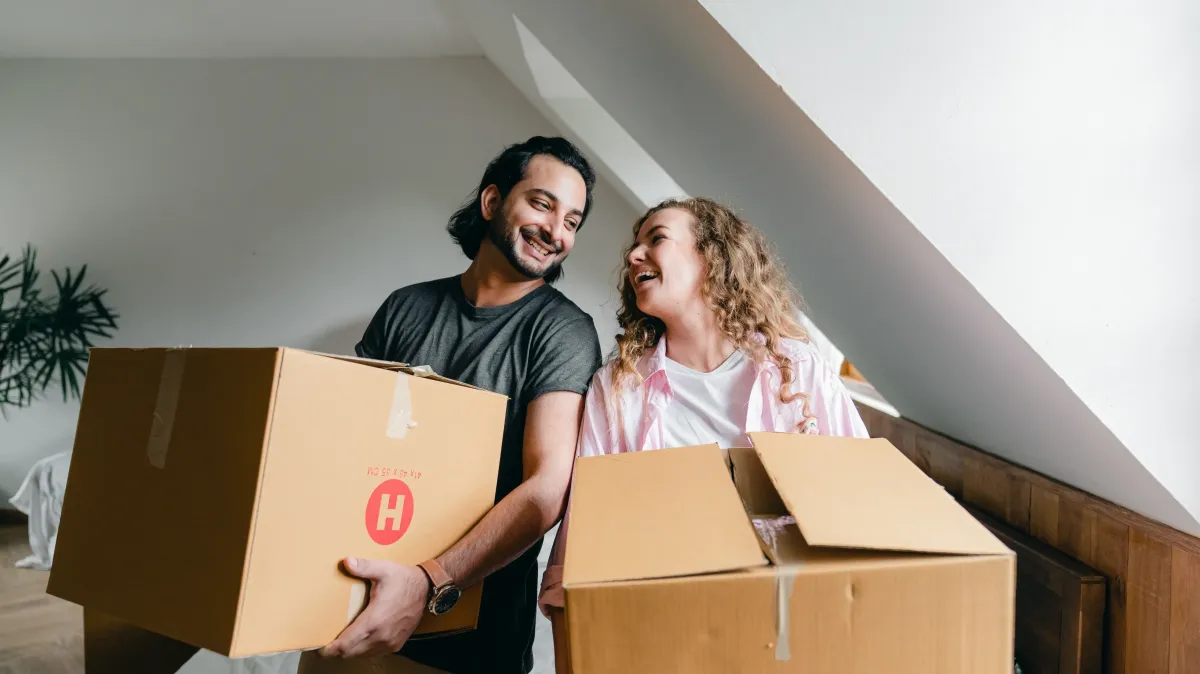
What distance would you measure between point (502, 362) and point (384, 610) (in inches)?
19.9

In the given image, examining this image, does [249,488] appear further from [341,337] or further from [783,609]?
[341,337]

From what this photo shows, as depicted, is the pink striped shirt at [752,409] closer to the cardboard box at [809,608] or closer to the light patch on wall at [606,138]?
the cardboard box at [809,608]

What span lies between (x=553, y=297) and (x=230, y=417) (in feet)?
2.23

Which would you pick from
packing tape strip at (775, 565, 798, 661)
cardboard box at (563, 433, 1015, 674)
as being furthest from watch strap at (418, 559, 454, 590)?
packing tape strip at (775, 565, 798, 661)

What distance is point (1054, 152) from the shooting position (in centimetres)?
83

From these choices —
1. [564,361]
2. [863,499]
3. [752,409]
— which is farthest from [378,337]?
[863,499]

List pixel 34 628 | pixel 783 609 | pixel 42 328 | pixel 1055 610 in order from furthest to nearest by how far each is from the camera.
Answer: pixel 42 328
pixel 34 628
pixel 1055 610
pixel 783 609

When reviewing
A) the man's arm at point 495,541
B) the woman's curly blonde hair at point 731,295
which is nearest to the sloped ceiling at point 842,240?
the woman's curly blonde hair at point 731,295

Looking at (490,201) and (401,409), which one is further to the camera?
(490,201)

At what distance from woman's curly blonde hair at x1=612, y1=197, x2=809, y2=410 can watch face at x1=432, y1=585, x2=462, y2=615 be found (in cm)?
46

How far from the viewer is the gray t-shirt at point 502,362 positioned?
45.0 inches

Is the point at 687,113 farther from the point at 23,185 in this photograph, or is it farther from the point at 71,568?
the point at 23,185

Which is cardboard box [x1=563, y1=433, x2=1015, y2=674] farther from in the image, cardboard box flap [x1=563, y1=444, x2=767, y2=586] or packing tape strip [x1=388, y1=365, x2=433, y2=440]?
packing tape strip [x1=388, y1=365, x2=433, y2=440]

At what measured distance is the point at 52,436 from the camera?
12.3 ft
